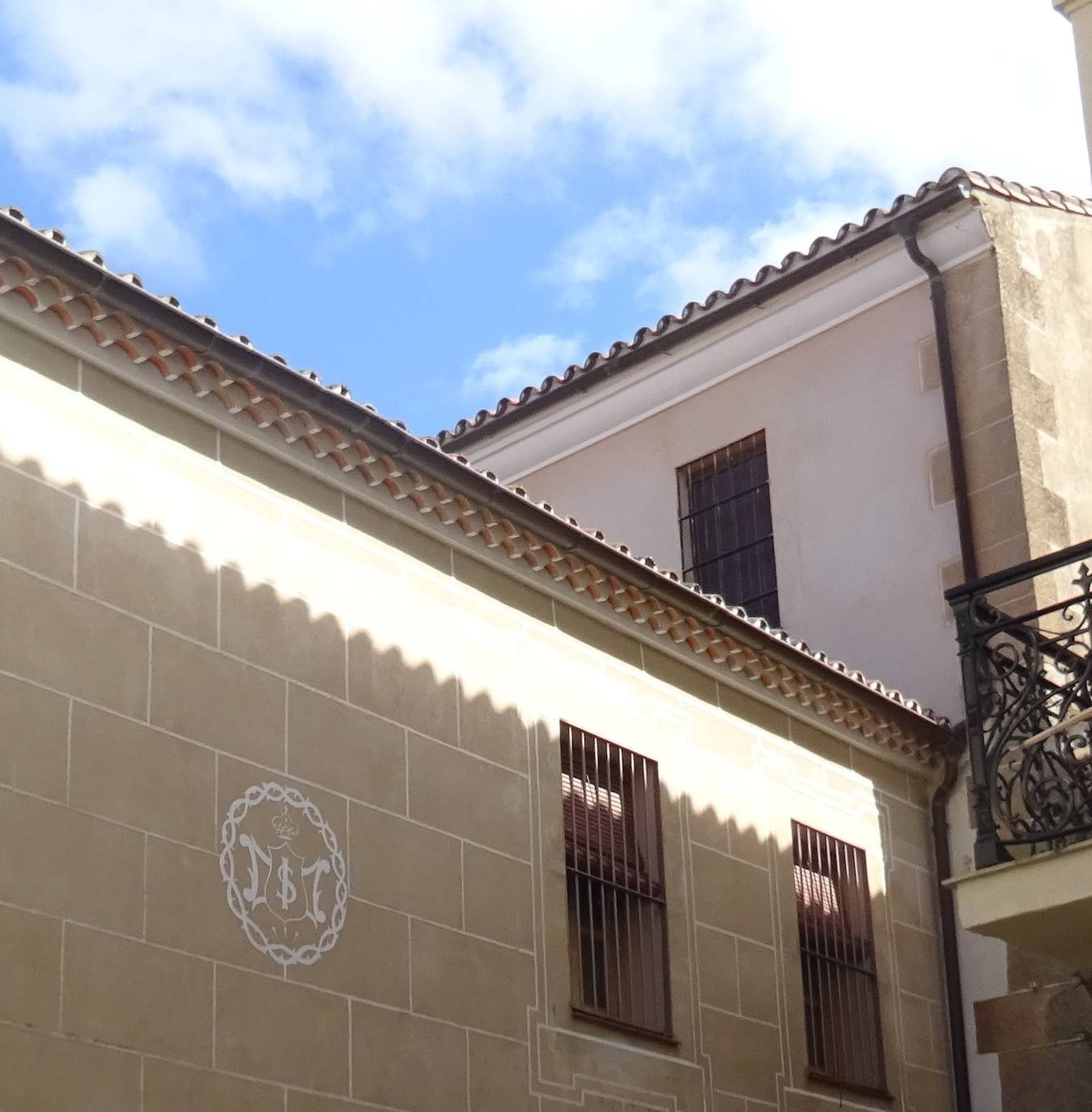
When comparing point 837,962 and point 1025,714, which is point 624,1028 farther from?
point 1025,714

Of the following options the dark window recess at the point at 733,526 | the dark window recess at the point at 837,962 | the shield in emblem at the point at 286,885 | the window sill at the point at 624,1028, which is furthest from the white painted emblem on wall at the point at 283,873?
the dark window recess at the point at 733,526

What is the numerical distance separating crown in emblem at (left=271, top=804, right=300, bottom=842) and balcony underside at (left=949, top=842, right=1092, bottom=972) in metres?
2.83

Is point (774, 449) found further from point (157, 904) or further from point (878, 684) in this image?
point (157, 904)

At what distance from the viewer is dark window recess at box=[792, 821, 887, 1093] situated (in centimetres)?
1191

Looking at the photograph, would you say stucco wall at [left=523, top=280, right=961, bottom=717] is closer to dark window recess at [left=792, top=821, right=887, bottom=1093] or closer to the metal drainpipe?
the metal drainpipe

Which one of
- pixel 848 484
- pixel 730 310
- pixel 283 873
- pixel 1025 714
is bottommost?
pixel 283 873

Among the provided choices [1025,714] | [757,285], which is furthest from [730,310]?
[1025,714]

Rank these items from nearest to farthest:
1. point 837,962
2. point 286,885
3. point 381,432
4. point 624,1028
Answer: point 286,885 → point 381,432 → point 624,1028 → point 837,962

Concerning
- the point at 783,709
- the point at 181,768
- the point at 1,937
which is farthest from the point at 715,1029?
the point at 1,937

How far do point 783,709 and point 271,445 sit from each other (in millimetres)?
4068

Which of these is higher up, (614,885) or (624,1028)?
(614,885)

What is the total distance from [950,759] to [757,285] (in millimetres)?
3801

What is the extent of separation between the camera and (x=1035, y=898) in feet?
30.3

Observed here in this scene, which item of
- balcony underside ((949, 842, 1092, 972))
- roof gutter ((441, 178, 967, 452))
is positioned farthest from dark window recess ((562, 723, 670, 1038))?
roof gutter ((441, 178, 967, 452))
